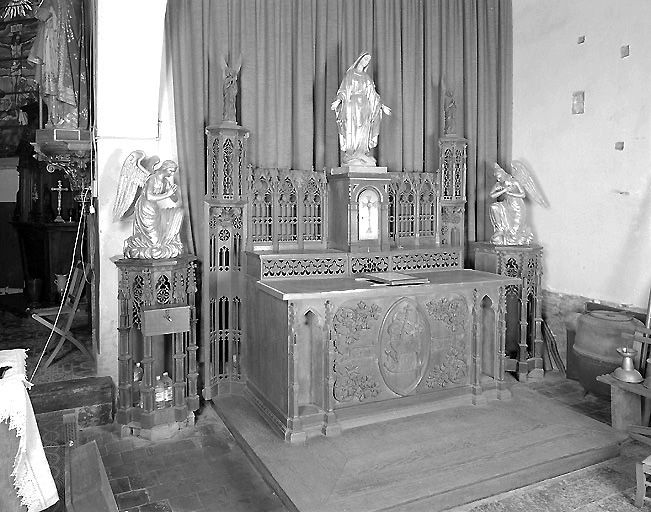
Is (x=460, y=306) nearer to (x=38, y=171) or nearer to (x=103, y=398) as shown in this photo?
(x=103, y=398)

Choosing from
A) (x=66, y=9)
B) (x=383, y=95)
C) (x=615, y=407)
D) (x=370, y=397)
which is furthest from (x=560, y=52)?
(x=66, y=9)

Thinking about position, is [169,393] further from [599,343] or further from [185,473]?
[599,343]

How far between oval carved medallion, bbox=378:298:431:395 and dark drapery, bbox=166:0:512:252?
5.36ft

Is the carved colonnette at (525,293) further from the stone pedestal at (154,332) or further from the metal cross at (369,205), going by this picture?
the stone pedestal at (154,332)

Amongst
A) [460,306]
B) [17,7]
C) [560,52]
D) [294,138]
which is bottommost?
[460,306]

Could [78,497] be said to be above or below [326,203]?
below

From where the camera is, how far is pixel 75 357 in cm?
502

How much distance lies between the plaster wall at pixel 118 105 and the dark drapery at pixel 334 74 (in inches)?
7.8

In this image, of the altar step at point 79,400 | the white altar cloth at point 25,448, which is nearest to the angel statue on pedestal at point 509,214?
the altar step at point 79,400

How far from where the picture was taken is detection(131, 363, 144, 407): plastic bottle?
13.4 feet

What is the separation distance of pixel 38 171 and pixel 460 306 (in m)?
6.53

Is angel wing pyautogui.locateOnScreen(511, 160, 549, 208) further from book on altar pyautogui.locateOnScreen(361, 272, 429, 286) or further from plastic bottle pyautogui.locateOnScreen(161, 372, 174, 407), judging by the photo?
plastic bottle pyautogui.locateOnScreen(161, 372, 174, 407)

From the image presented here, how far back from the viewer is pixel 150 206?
12.9ft

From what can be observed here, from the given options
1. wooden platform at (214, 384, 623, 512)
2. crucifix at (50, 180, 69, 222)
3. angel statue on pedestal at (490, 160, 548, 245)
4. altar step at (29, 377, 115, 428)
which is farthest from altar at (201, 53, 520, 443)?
crucifix at (50, 180, 69, 222)
